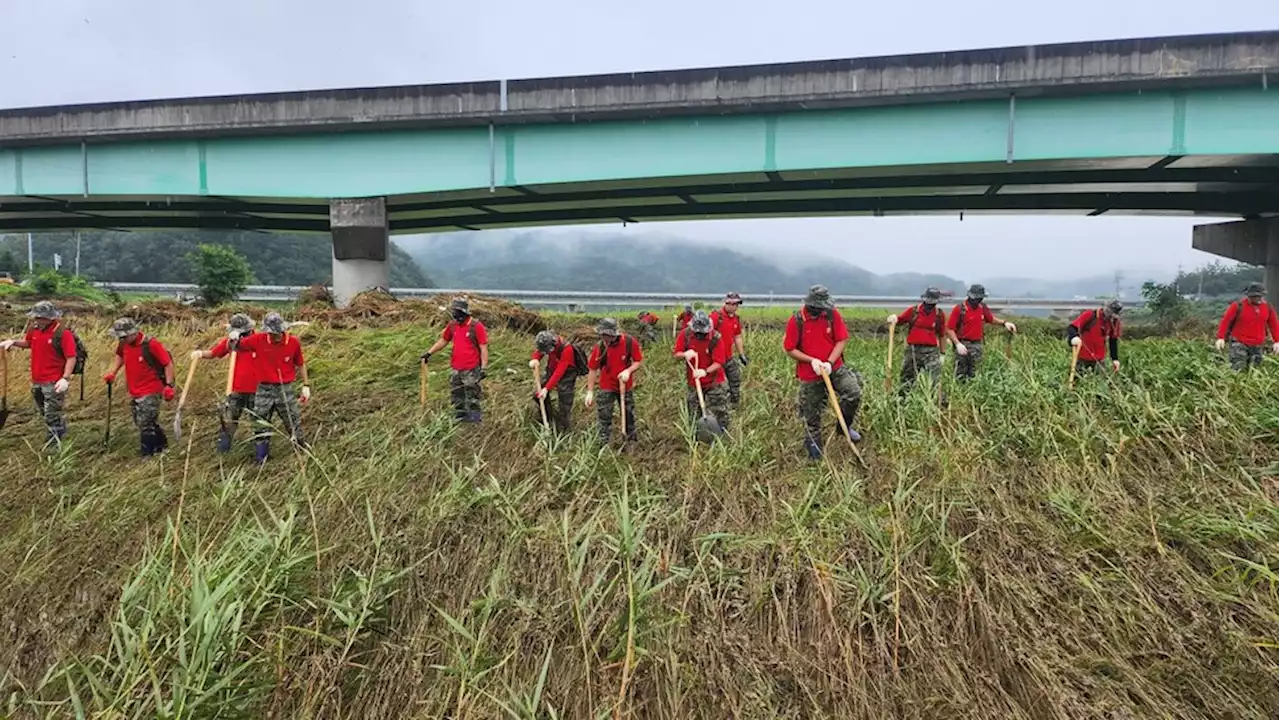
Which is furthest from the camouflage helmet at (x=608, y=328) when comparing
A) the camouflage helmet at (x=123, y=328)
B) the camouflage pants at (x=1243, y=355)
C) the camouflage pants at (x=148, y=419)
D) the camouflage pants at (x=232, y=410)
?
the camouflage pants at (x=1243, y=355)

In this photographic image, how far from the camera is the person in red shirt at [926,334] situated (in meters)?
7.30

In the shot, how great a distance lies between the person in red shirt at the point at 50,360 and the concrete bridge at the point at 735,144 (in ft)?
24.1

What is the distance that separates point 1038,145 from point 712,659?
35.0ft

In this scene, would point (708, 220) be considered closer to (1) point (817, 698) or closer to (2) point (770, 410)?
(2) point (770, 410)

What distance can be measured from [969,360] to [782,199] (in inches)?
319

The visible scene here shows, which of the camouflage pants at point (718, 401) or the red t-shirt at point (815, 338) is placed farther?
the camouflage pants at point (718, 401)

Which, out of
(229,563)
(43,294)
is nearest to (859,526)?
(229,563)

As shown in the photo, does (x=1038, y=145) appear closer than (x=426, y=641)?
No

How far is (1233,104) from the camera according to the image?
31.4ft

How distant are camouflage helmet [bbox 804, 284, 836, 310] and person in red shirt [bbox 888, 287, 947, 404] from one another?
174cm

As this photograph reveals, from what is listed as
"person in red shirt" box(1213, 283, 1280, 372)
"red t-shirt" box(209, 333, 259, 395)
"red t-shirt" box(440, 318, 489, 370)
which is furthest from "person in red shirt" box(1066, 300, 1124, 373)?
"red t-shirt" box(209, 333, 259, 395)

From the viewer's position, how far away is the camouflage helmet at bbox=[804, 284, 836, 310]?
5.86 metres


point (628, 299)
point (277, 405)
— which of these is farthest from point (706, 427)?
point (628, 299)

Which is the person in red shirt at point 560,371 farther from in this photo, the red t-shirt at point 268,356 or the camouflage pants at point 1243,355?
the camouflage pants at point 1243,355
